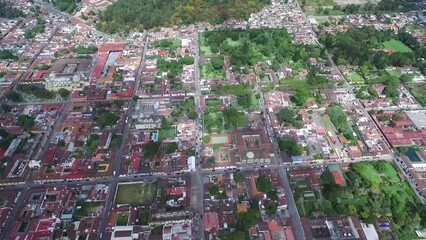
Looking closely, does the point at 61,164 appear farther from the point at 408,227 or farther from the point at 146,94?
the point at 408,227

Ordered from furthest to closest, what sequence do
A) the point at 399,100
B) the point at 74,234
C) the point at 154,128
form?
the point at 399,100 < the point at 154,128 < the point at 74,234

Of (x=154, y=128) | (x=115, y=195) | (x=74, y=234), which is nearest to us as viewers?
(x=74, y=234)

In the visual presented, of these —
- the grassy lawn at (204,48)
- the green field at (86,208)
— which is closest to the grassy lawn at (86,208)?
the green field at (86,208)

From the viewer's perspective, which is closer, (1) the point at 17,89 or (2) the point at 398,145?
(2) the point at 398,145

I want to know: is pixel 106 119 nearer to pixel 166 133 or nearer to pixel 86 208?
pixel 166 133

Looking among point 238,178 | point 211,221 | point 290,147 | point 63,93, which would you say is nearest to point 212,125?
point 238,178

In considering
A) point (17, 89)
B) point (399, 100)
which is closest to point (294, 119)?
point (399, 100)
